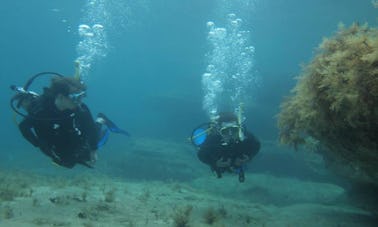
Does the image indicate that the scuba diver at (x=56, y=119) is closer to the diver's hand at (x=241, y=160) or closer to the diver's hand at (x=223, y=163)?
the diver's hand at (x=223, y=163)

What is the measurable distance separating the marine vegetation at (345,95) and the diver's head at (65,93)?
12.8 feet

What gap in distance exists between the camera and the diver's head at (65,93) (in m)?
6.95

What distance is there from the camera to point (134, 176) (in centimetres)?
1839

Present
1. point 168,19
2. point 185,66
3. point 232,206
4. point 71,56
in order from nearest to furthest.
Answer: point 232,206, point 168,19, point 185,66, point 71,56

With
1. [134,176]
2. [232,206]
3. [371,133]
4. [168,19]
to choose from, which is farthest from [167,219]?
[168,19]

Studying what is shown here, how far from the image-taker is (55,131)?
693 centimetres

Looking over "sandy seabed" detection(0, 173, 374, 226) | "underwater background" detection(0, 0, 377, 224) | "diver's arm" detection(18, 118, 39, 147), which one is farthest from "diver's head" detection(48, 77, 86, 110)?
"sandy seabed" detection(0, 173, 374, 226)

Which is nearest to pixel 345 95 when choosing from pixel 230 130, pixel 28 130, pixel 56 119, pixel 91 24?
pixel 230 130

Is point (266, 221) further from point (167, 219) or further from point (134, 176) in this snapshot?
point (134, 176)

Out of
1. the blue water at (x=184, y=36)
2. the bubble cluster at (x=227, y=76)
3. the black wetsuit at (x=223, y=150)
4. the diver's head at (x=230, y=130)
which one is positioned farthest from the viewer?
the blue water at (x=184, y=36)

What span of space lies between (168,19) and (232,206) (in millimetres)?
42563

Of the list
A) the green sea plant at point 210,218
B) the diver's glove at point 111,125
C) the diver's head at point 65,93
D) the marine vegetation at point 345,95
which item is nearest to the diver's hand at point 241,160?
the green sea plant at point 210,218

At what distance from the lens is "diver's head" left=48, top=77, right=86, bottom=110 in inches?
274

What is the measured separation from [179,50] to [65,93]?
63.5 meters
